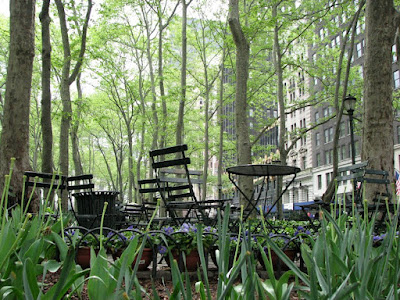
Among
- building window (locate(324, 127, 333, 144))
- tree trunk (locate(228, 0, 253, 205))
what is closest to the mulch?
tree trunk (locate(228, 0, 253, 205))

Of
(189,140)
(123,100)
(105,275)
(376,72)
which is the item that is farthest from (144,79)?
(105,275)

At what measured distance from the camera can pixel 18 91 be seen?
624 centimetres

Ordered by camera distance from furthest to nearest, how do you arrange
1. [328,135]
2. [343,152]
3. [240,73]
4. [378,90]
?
[328,135]
[343,152]
[240,73]
[378,90]

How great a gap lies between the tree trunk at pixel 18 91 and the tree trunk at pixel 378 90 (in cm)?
576

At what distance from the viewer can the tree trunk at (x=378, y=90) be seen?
7.31 meters

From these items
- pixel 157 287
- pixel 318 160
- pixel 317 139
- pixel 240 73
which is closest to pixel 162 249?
pixel 157 287

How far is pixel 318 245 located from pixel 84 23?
39.7 feet

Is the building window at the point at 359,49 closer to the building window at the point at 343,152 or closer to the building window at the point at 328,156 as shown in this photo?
the building window at the point at 343,152

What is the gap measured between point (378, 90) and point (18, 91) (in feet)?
20.9

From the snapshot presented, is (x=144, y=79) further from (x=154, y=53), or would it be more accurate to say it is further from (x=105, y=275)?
(x=105, y=275)

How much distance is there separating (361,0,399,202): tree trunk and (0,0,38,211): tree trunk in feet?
18.9

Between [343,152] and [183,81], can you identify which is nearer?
[183,81]

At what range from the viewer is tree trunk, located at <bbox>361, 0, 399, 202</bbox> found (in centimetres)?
731

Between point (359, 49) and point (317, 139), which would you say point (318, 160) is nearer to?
point (317, 139)
